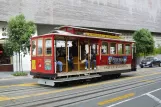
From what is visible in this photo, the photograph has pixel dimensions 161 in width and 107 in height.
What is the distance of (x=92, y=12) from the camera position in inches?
1566

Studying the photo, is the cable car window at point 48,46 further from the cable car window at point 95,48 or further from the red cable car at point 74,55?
the cable car window at point 95,48

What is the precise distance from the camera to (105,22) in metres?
42.4

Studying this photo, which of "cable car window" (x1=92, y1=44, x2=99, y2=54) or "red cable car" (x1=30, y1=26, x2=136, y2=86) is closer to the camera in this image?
"red cable car" (x1=30, y1=26, x2=136, y2=86)

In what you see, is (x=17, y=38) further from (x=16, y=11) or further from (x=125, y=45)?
(x=125, y=45)

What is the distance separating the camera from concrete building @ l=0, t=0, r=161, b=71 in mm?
29828

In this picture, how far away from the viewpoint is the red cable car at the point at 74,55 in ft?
47.1

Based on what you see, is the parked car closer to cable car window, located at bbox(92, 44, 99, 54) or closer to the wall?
the wall

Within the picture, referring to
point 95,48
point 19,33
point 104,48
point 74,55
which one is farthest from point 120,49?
point 19,33

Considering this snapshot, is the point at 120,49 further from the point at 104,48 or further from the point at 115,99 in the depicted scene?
the point at 115,99

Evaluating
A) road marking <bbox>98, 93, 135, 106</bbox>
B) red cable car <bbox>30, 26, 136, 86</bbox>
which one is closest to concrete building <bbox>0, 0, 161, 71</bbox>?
red cable car <bbox>30, 26, 136, 86</bbox>

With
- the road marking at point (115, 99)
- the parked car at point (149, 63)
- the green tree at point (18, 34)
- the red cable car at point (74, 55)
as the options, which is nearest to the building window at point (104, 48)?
the red cable car at point (74, 55)

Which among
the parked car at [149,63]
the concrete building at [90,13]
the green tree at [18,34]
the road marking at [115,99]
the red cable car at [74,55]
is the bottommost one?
the road marking at [115,99]

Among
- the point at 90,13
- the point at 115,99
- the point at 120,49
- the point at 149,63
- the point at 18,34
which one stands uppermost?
the point at 90,13

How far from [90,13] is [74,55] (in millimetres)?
23959
